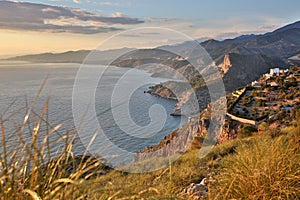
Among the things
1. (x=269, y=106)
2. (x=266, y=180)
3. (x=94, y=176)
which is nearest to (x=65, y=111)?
(x=94, y=176)

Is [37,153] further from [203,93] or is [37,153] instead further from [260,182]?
[203,93]

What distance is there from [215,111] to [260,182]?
19.8 m

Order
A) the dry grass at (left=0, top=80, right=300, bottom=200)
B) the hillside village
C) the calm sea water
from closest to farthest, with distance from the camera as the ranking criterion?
the dry grass at (left=0, top=80, right=300, bottom=200) → the calm sea water → the hillside village

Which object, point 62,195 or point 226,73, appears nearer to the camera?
point 62,195

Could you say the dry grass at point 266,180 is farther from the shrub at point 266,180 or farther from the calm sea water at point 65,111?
the calm sea water at point 65,111

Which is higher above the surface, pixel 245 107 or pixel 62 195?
pixel 62 195

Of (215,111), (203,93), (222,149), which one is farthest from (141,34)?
(203,93)

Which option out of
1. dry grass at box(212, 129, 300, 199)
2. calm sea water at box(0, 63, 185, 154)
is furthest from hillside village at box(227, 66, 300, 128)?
dry grass at box(212, 129, 300, 199)

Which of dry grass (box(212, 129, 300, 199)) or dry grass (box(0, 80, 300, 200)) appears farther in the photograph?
dry grass (box(212, 129, 300, 199))

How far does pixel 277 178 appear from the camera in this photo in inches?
96.1

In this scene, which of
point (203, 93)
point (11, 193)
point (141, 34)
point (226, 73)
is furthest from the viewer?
point (226, 73)

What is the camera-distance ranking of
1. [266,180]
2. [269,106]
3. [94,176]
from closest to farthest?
[266,180]
[94,176]
[269,106]

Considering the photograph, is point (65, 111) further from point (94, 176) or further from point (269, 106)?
point (269, 106)

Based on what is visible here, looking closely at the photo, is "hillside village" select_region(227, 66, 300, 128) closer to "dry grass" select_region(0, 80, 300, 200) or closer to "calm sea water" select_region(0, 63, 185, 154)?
"calm sea water" select_region(0, 63, 185, 154)
